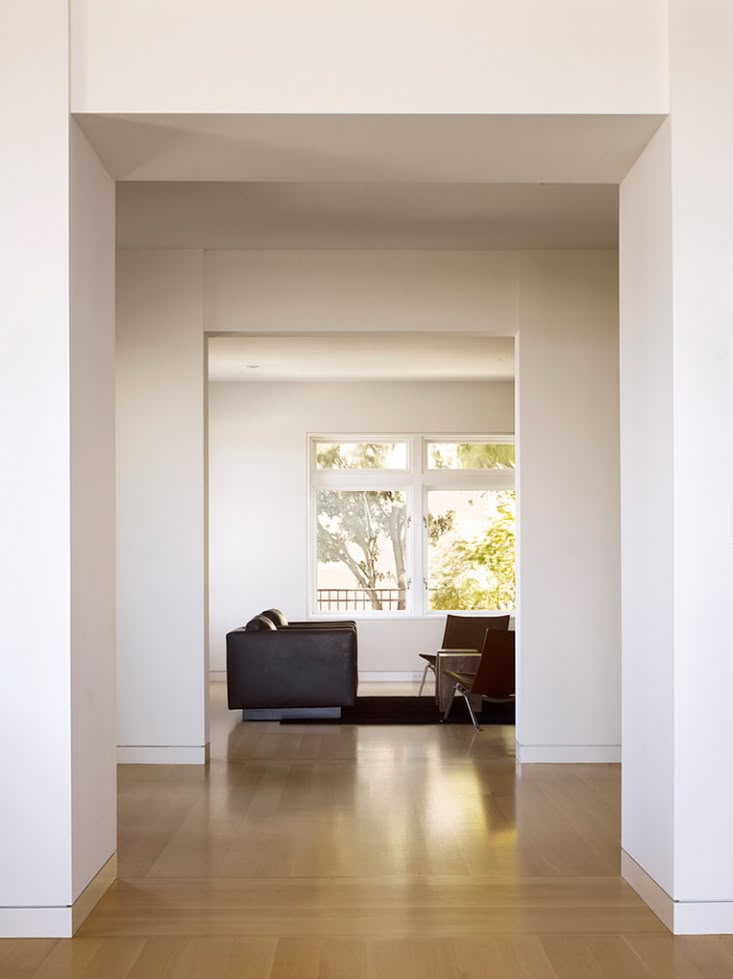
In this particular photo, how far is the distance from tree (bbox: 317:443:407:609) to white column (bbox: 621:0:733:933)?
24.2 ft

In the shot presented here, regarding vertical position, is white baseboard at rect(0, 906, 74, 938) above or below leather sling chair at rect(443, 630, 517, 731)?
below

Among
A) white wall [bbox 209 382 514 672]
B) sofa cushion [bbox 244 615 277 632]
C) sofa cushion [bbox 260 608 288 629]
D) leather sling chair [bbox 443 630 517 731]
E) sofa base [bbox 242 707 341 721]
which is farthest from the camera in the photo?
white wall [bbox 209 382 514 672]

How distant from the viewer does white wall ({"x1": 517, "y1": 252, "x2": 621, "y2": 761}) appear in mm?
6492

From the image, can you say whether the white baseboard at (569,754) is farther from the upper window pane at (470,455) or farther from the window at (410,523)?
the upper window pane at (470,455)

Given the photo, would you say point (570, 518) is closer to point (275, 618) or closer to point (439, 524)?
point (275, 618)

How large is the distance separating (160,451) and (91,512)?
283 centimetres

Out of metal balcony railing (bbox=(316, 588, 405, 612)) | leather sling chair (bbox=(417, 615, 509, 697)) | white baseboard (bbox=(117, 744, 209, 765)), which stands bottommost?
white baseboard (bbox=(117, 744, 209, 765))

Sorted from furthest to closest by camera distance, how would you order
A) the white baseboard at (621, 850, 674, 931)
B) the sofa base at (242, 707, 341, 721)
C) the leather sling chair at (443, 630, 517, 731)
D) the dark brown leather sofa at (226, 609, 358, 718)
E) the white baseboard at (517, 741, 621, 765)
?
the sofa base at (242, 707, 341, 721)
the dark brown leather sofa at (226, 609, 358, 718)
the leather sling chair at (443, 630, 517, 731)
the white baseboard at (517, 741, 621, 765)
the white baseboard at (621, 850, 674, 931)

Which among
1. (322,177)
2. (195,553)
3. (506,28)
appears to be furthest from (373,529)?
(506,28)

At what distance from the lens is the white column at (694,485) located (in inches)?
138

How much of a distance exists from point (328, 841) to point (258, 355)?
5183mm

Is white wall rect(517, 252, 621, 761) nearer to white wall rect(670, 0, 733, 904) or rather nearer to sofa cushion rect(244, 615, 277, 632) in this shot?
sofa cushion rect(244, 615, 277, 632)

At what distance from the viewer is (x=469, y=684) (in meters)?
7.74

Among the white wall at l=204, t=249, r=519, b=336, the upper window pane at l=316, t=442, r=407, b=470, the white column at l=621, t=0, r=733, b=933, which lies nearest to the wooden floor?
the white column at l=621, t=0, r=733, b=933
